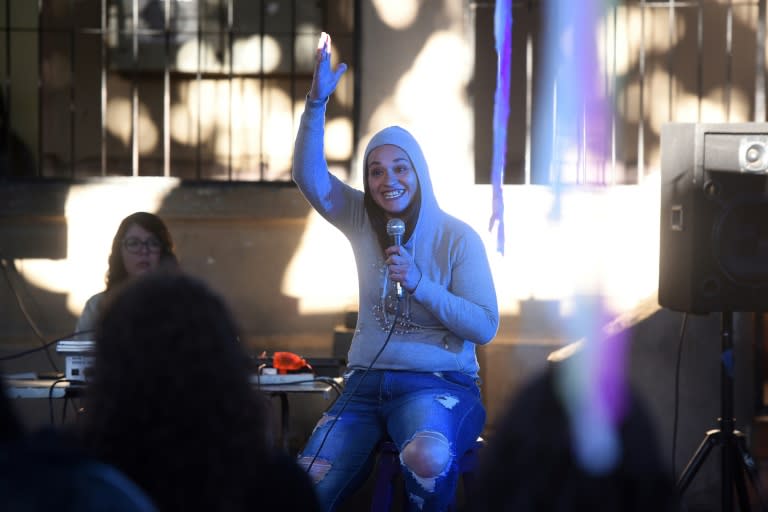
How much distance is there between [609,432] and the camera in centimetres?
146

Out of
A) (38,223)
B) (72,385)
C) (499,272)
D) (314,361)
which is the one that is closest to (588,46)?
(499,272)

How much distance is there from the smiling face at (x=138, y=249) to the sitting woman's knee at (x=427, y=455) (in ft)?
5.44

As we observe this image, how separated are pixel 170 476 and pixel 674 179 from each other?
2.79 meters

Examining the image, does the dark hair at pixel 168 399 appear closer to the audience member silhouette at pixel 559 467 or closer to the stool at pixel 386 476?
the audience member silhouette at pixel 559 467

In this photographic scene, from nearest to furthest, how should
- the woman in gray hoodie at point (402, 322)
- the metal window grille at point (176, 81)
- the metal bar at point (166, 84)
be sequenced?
the woman in gray hoodie at point (402, 322)
the metal bar at point (166, 84)
the metal window grille at point (176, 81)

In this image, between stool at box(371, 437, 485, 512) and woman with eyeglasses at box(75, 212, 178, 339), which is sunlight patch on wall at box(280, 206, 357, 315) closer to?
woman with eyeglasses at box(75, 212, 178, 339)

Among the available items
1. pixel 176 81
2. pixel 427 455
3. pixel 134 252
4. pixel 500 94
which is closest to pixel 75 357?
pixel 134 252

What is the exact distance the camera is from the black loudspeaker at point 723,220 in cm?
385

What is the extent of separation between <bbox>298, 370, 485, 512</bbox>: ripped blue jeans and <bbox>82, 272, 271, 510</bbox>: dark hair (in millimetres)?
1711

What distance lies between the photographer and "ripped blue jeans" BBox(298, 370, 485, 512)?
10.8ft

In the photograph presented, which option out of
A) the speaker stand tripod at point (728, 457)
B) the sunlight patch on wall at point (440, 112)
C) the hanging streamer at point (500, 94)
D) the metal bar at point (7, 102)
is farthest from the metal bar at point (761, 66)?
the metal bar at point (7, 102)

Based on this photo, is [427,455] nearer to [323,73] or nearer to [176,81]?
Result: [323,73]

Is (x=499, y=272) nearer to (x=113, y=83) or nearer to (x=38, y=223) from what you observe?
(x=38, y=223)

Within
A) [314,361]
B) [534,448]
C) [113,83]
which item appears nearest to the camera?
[534,448]
